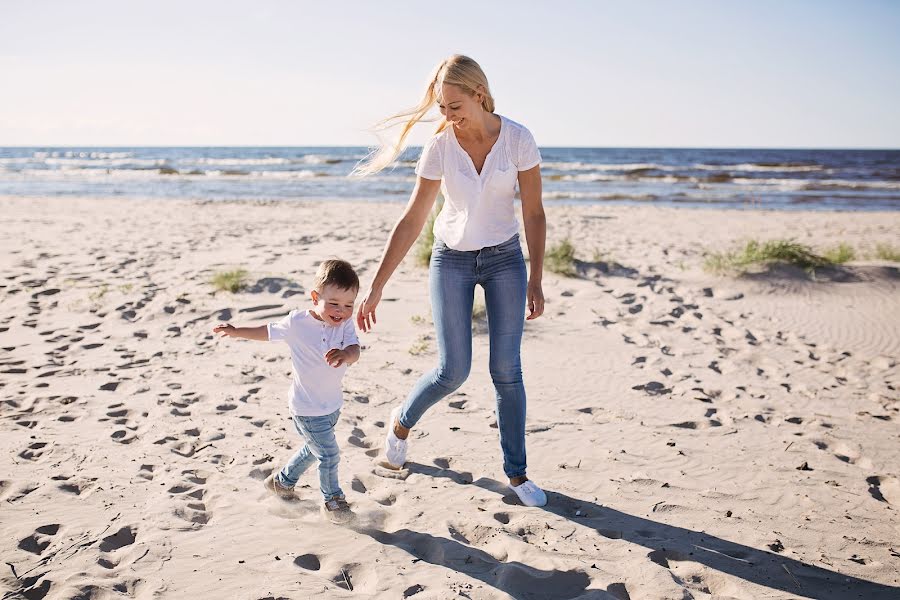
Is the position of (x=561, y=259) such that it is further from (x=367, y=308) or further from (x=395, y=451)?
(x=367, y=308)

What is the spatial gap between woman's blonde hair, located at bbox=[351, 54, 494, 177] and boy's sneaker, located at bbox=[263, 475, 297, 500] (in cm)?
159

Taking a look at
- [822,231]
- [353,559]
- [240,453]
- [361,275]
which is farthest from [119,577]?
[822,231]

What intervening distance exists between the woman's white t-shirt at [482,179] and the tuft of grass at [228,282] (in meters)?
4.26

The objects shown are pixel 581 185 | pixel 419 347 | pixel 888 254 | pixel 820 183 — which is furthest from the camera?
pixel 820 183

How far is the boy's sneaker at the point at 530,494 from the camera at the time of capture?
10.4 ft

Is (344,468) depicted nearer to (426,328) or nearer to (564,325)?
(426,328)

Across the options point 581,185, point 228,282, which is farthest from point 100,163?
point 228,282

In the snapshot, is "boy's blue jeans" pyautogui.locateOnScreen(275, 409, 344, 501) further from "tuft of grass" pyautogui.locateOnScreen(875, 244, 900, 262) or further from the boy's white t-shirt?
"tuft of grass" pyautogui.locateOnScreen(875, 244, 900, 262)

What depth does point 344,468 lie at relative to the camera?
3512 millimetres

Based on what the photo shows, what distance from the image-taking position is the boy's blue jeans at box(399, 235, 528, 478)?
3.04m

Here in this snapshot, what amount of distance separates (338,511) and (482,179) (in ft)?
5.34

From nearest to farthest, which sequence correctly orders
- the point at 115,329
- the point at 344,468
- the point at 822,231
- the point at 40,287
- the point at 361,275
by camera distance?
the point at 344,468 < the point at 115,329 < the point at 40,287 < the point at 361,275 < the point at 822,231

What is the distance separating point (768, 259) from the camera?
7.64 meters

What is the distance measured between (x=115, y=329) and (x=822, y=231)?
12.7 metres
